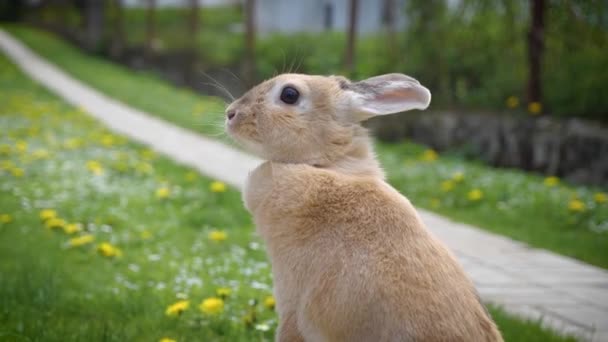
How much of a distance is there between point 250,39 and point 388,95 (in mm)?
14843

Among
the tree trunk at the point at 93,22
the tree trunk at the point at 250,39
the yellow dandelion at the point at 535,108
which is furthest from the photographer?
the tree trunk at the point at 93,22

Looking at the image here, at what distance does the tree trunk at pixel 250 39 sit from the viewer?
16453 millimetres

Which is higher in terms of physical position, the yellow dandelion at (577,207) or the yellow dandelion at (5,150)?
the yellow dandelion at (577,207)

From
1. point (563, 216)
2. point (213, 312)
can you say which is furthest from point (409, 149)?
point (213, 312)

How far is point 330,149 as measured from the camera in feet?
8.60

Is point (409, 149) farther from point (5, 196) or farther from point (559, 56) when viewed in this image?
point (5, 196)

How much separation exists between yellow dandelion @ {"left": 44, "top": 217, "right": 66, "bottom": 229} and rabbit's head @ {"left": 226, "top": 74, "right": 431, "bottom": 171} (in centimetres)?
321

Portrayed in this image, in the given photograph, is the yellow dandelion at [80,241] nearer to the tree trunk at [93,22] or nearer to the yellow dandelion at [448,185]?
the yellow dandelion at [448,185]

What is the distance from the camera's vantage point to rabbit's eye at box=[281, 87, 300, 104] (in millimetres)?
2666

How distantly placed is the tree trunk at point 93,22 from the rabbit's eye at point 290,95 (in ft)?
97.0

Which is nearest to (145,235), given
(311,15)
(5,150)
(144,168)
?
(144,168)

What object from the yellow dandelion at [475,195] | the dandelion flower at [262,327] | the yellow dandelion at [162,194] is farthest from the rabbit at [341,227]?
the yellow dandelion at [475,195]

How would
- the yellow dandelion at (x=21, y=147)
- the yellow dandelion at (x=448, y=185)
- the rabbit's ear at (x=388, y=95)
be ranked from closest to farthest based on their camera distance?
Answer: the rabbit's ear at (x=388, y=95) → the yellow dandelion at (x=448, y=185) → the yellow dandelion at (x=21, y=147)

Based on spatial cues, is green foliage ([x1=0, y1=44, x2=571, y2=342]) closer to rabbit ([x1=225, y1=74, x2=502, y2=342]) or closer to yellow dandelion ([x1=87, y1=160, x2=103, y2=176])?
yellow dandelion ([x1=87, y1=160, x2=103, y2=176])
